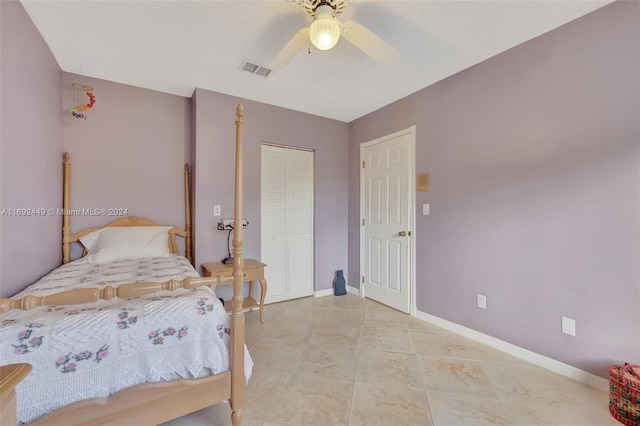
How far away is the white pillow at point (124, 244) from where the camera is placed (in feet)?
7.77

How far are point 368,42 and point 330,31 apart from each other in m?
0.31

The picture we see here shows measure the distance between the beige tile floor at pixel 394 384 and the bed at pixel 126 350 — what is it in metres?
0.40

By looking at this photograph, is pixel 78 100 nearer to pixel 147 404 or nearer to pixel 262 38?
pixel 262 38

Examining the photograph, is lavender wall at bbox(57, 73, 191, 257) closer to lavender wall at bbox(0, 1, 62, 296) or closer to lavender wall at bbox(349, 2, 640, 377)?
lavender wall at bbox(0, 1, 62, 296)

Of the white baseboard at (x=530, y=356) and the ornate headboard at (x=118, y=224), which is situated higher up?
the ornate headboard at (x=118, y=224)

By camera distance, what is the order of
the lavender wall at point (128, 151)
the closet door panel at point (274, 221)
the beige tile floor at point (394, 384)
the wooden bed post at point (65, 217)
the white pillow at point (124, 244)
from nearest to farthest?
1. the beige tile floor at point (394, 384)
2. the white pillow at point (124, 244)
3. the wooden bed post at point (65, 217)
4. the lavender wall at point (128, 151)
5. the closet door panel at point (274, 221)

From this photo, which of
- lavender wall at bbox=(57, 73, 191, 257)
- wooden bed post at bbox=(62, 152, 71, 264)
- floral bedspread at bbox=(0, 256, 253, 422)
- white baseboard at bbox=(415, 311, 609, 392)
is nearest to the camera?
floral bedspread at bbox=(0, 256, 253, 422)

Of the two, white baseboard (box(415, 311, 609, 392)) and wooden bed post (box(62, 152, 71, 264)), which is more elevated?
wooden bed post (box(62, 152, 71, 264))

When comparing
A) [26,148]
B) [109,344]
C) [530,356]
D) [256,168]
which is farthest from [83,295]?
[530,356]

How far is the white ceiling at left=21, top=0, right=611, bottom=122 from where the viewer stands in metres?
Result: 1.74

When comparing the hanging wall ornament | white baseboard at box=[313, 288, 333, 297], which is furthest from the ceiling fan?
white baseboard at box=[313, 288, 333, 297]

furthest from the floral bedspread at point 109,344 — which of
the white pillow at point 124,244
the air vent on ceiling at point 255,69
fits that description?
the air vent on ceiling at point 255,69

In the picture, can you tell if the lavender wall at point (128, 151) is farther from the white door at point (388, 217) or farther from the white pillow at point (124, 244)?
the white door at point (388, 217)

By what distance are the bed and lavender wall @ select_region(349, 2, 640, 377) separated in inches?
80.7
